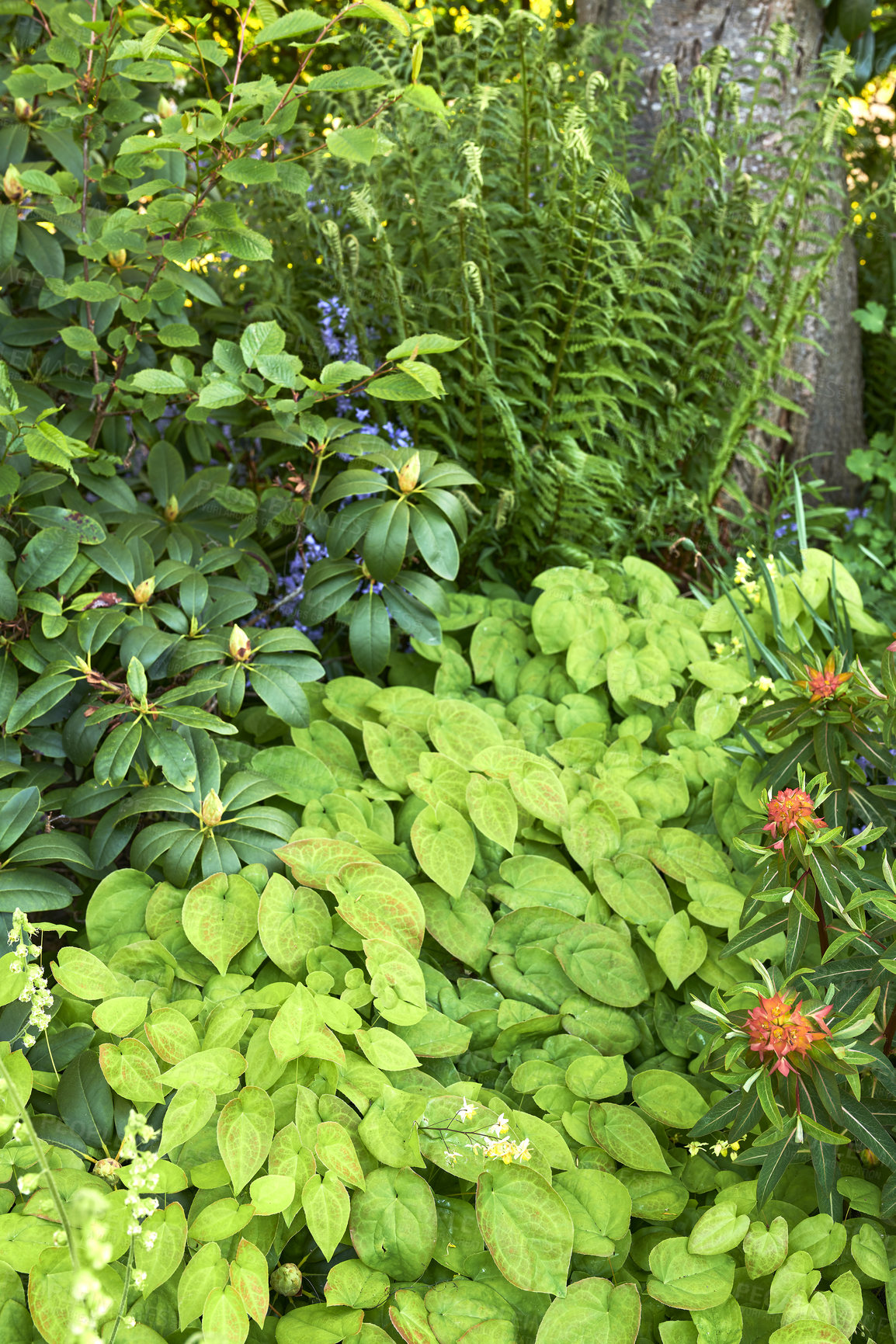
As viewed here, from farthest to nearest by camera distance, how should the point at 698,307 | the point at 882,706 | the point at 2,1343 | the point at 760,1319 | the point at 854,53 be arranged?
the point at 854,53
the point at 698,307
the point at 882,706
the point at 760,1319
the point at 2,1343

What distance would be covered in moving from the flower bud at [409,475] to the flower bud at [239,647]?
0.46 meters

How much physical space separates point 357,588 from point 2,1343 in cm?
138

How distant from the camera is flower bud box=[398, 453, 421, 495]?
178 centimetres

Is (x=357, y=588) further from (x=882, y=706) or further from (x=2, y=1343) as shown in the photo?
(x=2, y=1343)

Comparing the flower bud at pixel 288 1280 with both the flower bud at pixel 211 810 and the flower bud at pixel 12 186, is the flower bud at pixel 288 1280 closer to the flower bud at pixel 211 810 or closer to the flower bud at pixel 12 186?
the flower bud at pixel 211 810

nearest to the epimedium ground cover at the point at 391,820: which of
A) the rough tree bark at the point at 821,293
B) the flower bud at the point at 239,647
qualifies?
the flower bud at the point at 239,647

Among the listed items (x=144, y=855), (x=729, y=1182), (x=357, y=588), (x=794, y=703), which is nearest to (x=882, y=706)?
(x=794, y=703)

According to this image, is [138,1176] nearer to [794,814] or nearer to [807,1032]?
[807,1032]

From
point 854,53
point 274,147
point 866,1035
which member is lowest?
point 866,1035

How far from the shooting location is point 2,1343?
3.37 ft

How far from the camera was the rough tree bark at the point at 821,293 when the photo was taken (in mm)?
2883

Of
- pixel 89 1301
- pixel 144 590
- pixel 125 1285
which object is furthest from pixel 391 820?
pixel 89 1301

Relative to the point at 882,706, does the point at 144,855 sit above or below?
below

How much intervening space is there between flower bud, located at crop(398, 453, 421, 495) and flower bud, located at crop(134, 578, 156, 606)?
0.53 m
